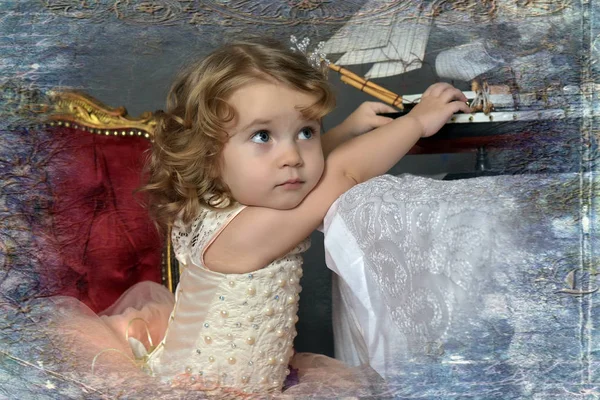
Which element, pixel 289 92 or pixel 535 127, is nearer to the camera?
pixel 289 92

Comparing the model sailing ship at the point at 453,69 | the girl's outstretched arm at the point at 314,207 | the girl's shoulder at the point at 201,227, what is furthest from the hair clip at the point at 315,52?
the girl's shoulder at the point at 201,227

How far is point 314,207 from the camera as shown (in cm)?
104

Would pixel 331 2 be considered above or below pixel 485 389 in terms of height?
above

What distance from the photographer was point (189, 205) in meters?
1.11

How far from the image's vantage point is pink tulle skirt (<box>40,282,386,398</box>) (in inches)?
40.7

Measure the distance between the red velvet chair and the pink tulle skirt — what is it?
0.41 ft

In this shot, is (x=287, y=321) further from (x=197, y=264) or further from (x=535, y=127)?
(x=535, y=127)

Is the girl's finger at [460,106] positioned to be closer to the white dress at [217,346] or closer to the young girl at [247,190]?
the young girl at [247,190]

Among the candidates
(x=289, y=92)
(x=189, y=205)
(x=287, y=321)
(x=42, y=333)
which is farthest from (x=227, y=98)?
(x=42, y=333)

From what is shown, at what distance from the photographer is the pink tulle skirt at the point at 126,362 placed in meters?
1.03

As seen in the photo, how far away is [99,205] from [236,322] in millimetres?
575

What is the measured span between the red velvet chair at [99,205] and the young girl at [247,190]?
34 cm

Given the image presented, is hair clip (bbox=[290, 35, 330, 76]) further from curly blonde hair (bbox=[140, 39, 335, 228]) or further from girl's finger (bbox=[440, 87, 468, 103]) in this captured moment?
girl's finger (bbox=[440, 87, 468, 103])

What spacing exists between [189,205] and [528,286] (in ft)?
1.71
